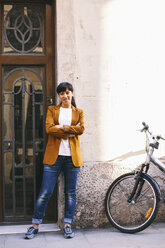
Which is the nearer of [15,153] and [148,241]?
[148,241]

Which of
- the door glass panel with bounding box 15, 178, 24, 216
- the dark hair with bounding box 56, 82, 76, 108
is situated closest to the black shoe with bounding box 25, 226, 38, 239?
the door glass panel with bounding box 15, 178, 24, 216

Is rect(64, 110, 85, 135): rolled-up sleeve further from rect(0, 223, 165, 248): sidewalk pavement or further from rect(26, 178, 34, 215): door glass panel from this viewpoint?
rect(0, 223, 165, 248): sidewalk pavement

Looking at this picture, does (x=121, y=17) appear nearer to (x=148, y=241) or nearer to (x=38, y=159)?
(x=38, y=159)

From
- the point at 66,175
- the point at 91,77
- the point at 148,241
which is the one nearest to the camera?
the point at 148,241

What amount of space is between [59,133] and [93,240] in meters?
1.40

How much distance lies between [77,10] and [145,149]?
2195 mm

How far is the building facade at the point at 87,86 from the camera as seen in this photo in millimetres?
5375

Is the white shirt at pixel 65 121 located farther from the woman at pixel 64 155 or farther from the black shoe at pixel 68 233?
the black shoe at pixel 68 233

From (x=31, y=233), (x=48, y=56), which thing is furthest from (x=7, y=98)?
(x=31, y=233)

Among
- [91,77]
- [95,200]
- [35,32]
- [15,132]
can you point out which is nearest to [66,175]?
[95,200]

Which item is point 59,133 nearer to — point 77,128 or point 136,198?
point 77,128

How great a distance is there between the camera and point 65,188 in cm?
510

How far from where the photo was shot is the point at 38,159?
5523mm

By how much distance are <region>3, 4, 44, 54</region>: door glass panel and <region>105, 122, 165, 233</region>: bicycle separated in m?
2.00
